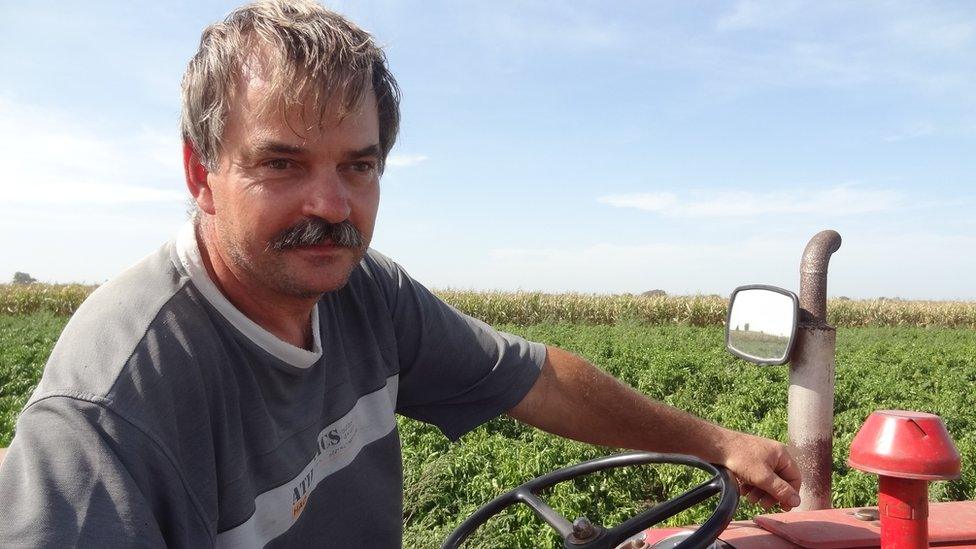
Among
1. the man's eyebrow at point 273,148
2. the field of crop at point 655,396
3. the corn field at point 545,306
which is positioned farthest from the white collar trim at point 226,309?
the corn field at point 545,306

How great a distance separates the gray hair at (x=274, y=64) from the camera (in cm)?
171

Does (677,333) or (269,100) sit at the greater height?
(269,100)

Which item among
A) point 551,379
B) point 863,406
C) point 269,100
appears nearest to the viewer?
point 269,100

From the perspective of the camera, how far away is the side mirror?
166 cm

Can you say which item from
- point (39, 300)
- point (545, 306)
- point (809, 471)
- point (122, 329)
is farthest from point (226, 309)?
point (39, 300)

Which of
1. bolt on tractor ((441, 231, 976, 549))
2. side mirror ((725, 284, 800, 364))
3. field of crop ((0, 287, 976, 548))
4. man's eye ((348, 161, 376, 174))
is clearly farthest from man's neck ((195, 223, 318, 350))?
field of crop ((0, 287, 976, 548))

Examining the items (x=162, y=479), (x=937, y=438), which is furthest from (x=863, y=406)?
(x=162, y=479)

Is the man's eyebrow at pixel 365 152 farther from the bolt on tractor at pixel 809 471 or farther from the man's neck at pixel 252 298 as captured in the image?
the bolt on tractor at pixel 809 471

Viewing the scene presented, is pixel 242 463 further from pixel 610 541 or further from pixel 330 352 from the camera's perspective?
pixel 610 541

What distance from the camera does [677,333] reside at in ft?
58.0

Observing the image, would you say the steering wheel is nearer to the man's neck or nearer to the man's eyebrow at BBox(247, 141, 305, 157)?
the man's neck

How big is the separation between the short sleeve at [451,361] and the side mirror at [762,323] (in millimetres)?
670

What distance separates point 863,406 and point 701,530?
A: 738 centimetres

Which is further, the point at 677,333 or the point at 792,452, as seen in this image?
the point at 677,333
